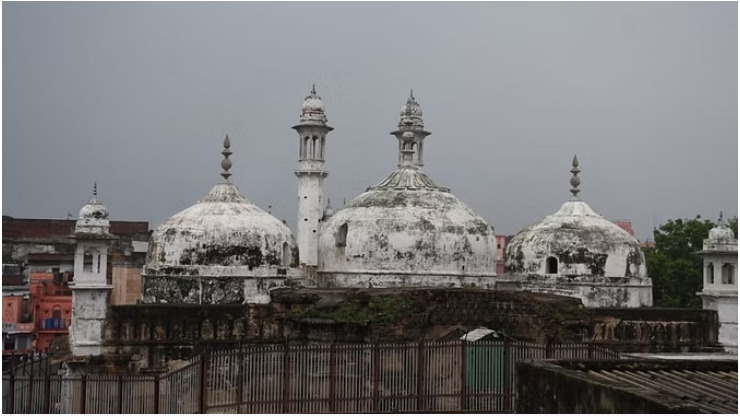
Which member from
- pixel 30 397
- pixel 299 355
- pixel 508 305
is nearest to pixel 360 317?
pixel 508 305

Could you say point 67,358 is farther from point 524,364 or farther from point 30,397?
point 524,364

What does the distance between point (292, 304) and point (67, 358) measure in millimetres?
4424

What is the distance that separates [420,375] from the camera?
661 inches

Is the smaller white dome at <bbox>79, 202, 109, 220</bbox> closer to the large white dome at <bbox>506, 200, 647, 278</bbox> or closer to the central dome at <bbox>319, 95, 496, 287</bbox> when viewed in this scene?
the central dome at <bbox>319, 95, 496, 287</bbox>

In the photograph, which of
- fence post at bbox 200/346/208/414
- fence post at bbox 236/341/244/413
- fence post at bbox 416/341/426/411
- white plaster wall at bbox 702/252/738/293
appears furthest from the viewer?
white plaster wall at bbox 702/252/738/293

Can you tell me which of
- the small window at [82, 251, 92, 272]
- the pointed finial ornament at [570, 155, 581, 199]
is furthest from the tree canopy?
the small window at [82, 251, 92, 272]

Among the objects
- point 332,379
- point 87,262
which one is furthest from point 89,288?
point 332,379

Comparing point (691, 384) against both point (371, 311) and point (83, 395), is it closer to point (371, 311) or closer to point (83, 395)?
point (83, 395)

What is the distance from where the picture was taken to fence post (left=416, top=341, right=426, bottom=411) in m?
16.6

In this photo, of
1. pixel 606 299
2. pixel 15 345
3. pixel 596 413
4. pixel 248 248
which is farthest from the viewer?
pixel 15 345

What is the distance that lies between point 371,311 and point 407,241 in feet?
9.19

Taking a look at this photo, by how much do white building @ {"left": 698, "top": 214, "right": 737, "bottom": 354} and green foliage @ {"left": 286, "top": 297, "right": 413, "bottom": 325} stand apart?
825 centimetres

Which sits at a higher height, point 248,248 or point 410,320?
point 248,248

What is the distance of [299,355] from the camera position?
671 inches
